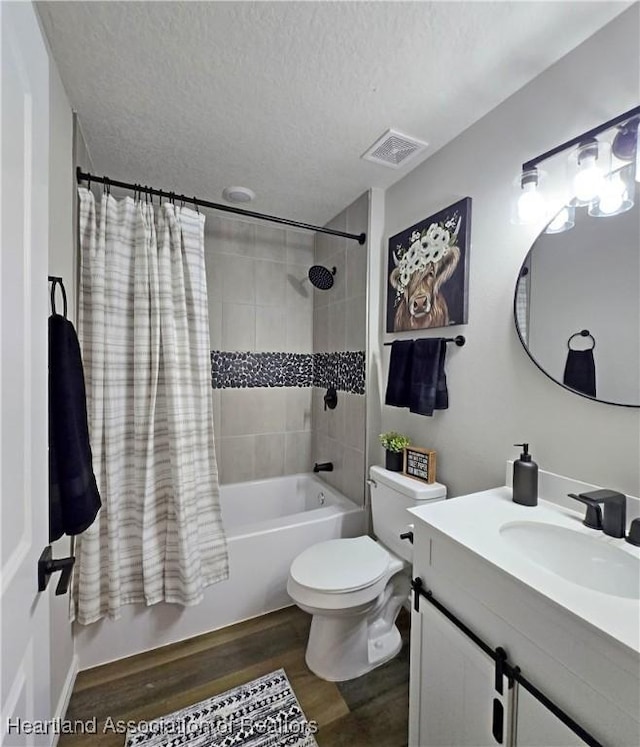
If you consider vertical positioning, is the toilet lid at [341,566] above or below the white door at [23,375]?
below

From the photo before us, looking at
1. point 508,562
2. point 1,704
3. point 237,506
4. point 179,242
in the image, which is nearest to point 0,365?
point 1,704

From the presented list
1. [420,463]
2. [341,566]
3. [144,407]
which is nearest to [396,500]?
[420,463]

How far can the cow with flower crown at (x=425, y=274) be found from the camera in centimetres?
160

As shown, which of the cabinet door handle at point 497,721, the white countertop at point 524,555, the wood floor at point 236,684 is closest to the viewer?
the white countertop at point 524,555

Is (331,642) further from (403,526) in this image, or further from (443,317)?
(443,317)

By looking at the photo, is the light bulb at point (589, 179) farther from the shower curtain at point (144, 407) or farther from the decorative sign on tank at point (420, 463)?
the shower curtain at point (144, 407)

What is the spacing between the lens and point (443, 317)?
5.33ft

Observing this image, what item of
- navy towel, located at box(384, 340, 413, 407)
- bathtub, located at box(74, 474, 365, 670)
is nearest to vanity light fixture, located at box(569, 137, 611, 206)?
navy towel, located at box(384, 340, 413, 407)

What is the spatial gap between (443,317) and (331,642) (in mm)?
1529

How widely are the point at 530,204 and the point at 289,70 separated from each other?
977mm

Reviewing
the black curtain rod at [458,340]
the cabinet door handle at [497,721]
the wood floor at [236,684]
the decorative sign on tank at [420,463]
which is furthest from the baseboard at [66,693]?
the black curtain rod at [458,340]

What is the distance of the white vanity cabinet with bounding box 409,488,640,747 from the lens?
2.09ft

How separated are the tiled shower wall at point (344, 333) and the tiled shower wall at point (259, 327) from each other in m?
0.12

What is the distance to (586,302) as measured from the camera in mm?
1125
